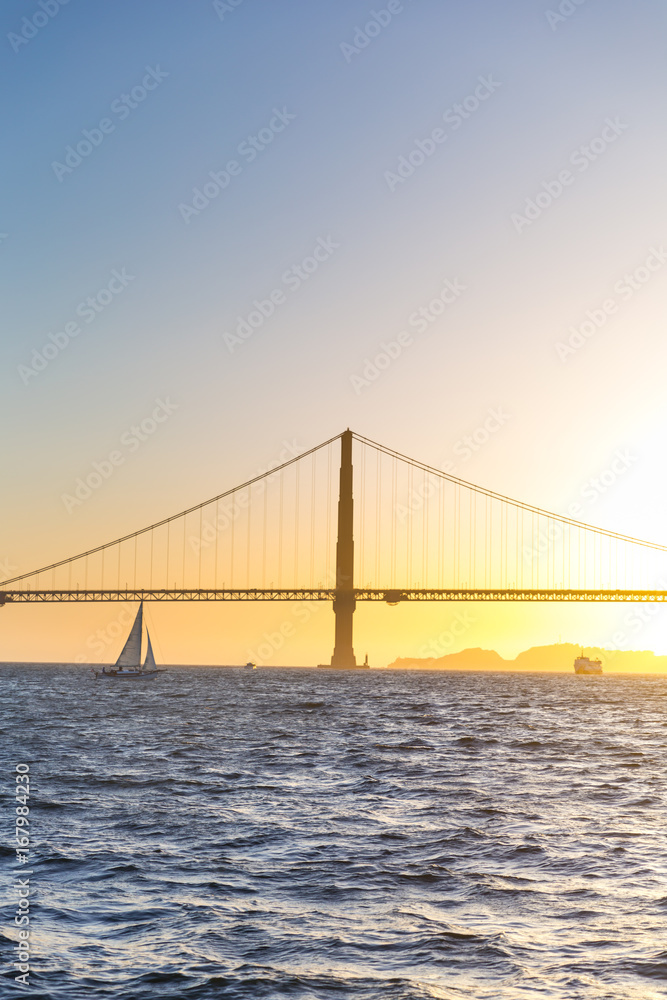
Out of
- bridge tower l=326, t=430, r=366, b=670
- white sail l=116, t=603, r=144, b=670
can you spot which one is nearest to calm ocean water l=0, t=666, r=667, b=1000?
white sail l=116, t=603, r=144, b=670

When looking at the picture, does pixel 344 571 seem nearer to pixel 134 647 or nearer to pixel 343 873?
pixel 134 647

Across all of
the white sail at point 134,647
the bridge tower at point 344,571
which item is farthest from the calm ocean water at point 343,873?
the bridge tower at point 344,571

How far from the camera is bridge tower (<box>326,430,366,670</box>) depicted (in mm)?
134500

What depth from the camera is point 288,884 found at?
14305 millimetres

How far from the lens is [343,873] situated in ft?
49.1

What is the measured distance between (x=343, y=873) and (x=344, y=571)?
11935 centimetres

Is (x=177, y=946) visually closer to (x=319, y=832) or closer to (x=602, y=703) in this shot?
(x=319, y=832)

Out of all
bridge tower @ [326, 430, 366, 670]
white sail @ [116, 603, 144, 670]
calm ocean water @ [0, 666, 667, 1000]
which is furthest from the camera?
bridge tower @ [326, 430, 366, 670]

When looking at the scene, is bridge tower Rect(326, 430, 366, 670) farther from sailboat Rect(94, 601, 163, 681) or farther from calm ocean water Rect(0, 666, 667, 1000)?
calm ocean water Rect(0, 666, 667, 1000)

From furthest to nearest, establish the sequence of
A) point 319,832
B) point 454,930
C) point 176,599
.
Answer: point 176,599 → point 319,832 → point 454,930

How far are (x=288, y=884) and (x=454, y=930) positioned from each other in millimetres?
3044

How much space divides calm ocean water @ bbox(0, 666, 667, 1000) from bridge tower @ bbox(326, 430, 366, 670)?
10119 centimetres

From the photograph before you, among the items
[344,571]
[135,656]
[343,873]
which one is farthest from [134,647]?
[343,873]

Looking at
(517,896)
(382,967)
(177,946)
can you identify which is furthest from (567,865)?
(177,946)
